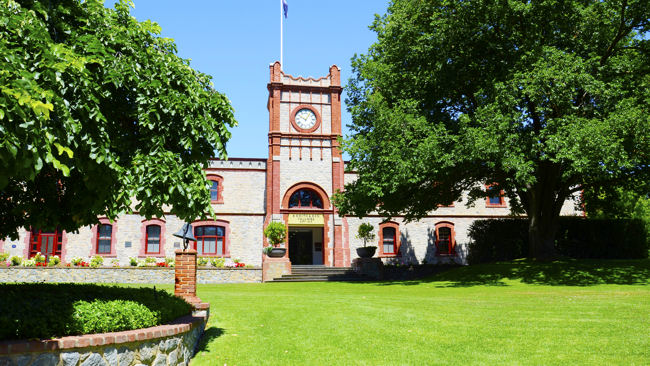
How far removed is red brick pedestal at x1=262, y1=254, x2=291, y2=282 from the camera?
2320cm

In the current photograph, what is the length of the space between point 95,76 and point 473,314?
8.08 m

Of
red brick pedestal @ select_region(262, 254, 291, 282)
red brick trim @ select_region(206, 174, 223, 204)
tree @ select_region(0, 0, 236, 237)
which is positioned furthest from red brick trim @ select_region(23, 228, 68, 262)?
tree @ select_region(0, 0, 236, 237)

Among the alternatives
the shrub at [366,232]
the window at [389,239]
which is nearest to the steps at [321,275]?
the shrub at [366,232]

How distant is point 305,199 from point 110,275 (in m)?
11.2

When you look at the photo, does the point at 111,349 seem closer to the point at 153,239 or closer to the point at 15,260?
the point at 15,260

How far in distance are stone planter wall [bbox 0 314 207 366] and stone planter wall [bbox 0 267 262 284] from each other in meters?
16.2

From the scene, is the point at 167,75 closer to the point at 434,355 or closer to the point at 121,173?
the point at 121,173

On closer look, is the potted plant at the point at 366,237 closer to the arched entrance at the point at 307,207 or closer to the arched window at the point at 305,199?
the arched entrance at the point at 307,207

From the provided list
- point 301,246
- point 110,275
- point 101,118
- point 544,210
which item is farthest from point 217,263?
point 101,118

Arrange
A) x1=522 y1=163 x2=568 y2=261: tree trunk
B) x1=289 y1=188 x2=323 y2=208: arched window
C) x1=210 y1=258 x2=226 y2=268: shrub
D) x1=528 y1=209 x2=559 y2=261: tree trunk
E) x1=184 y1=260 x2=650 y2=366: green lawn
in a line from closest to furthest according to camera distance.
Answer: x1=184 y1=260 x2=650 y2=366: green lawn, x1=522 y1=163 x2=568 y2=261: tree trunk, x1=528 y1=209 x2=559 y2=261: tree trunk, x1=210 y1=258 x2=226 y2=268: shrub, x1=289 y1=188 x2=323 y2=208: arched window

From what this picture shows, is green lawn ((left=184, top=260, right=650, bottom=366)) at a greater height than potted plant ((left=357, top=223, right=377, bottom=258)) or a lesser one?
lesser

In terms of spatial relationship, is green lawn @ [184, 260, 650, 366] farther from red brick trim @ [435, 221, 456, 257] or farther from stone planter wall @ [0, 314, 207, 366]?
red brick trim @ [435, 221, 456, 257]

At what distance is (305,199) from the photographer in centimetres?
2756

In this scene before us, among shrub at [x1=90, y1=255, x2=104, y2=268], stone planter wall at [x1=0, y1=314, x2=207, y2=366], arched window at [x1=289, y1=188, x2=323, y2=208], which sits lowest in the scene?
stone planter wall at [x1=0, y1=314, x2=207, y2=366]
